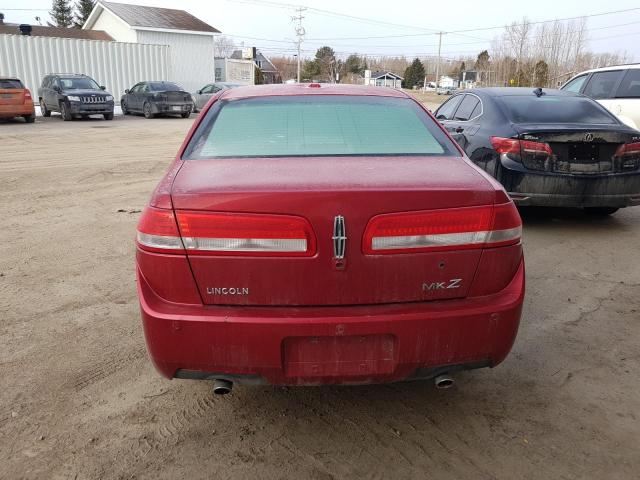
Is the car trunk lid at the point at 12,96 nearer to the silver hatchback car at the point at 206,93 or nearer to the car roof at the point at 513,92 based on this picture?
the silver hatchback car at the point at 206,93

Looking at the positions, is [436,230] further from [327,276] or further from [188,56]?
[188,56]

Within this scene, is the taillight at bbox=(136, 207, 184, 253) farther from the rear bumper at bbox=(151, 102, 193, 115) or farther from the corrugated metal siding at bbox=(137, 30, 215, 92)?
the corrugated metal siding at bbox=(137, 30, 215, 92)

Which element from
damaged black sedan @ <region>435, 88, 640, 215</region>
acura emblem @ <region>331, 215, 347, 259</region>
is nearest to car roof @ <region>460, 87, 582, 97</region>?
damaged black sedan @ <region>435, 88, 640, 215</region>

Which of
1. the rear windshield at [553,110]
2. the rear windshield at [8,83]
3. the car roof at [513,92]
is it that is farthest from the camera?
the rear windshield at [8,83]

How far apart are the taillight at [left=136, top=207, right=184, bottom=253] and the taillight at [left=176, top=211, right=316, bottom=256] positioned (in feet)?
0.23

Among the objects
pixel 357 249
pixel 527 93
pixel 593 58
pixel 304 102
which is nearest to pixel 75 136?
pixel 527 93

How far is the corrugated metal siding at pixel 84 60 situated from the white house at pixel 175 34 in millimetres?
2709

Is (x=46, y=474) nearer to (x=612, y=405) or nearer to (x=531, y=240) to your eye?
(x=612, y=405)

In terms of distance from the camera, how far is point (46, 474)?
7.60ft

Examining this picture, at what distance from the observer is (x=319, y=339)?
2242 millimetres

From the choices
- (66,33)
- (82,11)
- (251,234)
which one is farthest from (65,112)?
(82,11)

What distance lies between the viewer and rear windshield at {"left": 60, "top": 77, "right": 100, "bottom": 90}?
2095 cm

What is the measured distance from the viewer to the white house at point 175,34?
3306 centimetres

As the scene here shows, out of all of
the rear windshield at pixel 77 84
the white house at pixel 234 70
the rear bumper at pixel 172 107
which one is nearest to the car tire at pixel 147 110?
the rear bumper at pixel 172 107
